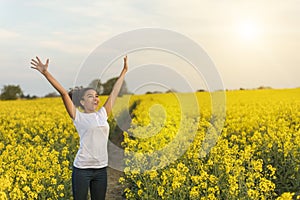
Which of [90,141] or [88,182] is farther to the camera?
[88,182]

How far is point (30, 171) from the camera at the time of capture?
7.74 meters

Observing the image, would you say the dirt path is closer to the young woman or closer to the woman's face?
the young woman

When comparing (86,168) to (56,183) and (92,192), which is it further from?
(56,183)

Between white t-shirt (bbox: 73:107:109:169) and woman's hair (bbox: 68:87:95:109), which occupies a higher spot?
woman's hair (bbox: 68:87:95:109)

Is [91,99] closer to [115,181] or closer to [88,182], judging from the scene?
[88,182]

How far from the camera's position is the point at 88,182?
20.1 ft

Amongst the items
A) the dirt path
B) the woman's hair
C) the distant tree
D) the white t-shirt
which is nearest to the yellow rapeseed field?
the dirt path

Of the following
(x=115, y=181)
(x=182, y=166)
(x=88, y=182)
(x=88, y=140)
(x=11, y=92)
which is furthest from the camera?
(x=11, y=92)

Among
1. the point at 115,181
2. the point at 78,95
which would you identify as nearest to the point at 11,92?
the point at 115,181

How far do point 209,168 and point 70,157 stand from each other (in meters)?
3.49

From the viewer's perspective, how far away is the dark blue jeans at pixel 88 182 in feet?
19.9

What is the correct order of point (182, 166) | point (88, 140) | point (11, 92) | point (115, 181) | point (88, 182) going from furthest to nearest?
point (11, 92)
point (115, 181)
point (182, 166)
point (88, 182)
point (88, 140)

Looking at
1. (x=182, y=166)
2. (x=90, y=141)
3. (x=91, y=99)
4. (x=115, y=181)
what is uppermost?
(x=91, y=99)

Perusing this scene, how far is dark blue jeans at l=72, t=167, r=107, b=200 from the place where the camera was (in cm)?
605
